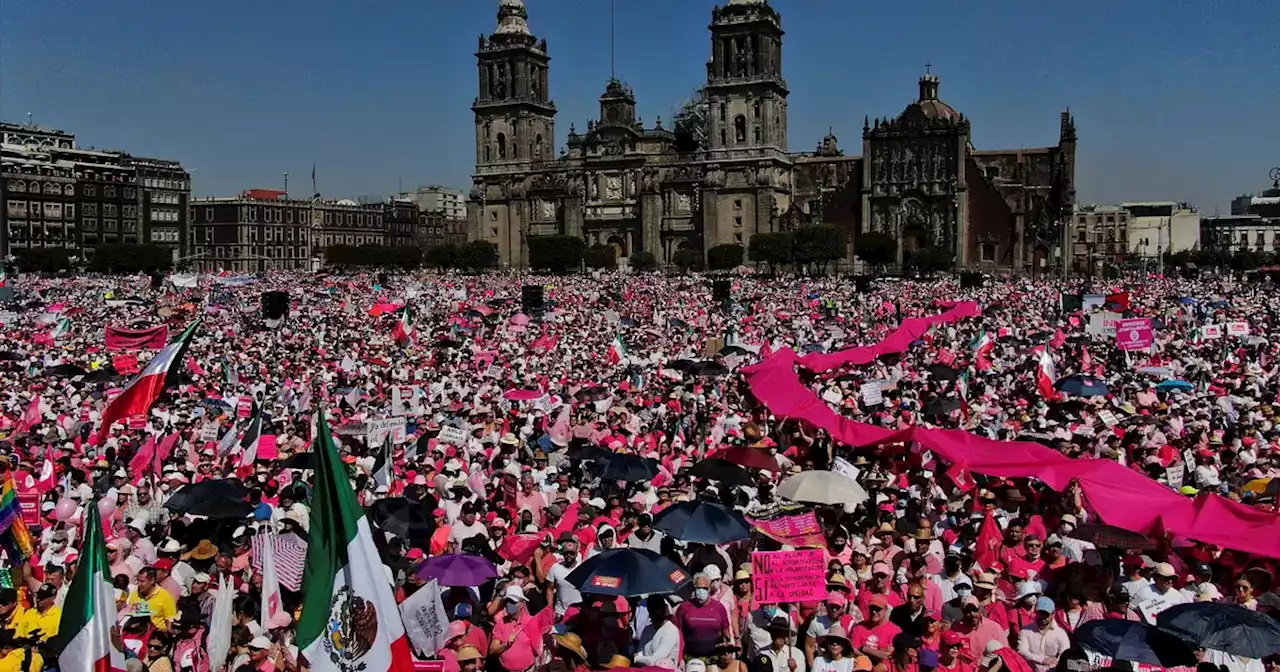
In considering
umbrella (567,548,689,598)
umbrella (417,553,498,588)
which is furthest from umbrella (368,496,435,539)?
umbrella (567,548,689,598)

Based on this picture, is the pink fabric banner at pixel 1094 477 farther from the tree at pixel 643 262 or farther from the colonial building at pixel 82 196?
the colonial building at pixel 82 196

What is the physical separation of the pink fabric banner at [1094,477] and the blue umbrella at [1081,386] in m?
4.51

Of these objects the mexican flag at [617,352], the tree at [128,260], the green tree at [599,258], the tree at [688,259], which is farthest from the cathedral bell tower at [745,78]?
the mexican flag at [617,352]

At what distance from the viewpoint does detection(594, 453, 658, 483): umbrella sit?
14.3 m

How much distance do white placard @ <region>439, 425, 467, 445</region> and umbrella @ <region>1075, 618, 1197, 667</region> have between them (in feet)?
32.4

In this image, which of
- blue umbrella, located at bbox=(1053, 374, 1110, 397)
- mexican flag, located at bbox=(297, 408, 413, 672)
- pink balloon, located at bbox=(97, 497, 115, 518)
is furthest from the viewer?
blue umbrella, located at bbox=(1053, 374, 1110, 397)

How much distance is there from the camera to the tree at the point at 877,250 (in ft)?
297

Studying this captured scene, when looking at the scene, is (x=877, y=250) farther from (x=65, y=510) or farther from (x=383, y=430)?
(x=65, y=510)

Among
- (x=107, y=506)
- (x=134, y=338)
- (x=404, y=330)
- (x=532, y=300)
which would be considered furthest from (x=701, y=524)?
(x=532, y=300)

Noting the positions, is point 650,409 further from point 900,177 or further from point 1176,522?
point 900,177

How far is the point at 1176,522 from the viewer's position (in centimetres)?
1103

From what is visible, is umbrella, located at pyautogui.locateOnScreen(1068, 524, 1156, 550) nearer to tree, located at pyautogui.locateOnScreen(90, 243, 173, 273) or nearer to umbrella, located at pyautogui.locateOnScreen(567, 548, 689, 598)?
umbrella, located at pyautogui.locateOnScreen(567, 548, 689, 598)

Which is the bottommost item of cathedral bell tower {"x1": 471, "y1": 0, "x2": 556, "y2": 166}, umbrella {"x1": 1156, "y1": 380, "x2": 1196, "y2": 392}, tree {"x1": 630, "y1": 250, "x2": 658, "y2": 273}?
umbrella {"x1": 1156, "y1": 380, "x2": 1196, "y2": 392}

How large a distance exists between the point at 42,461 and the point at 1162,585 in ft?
40.3
